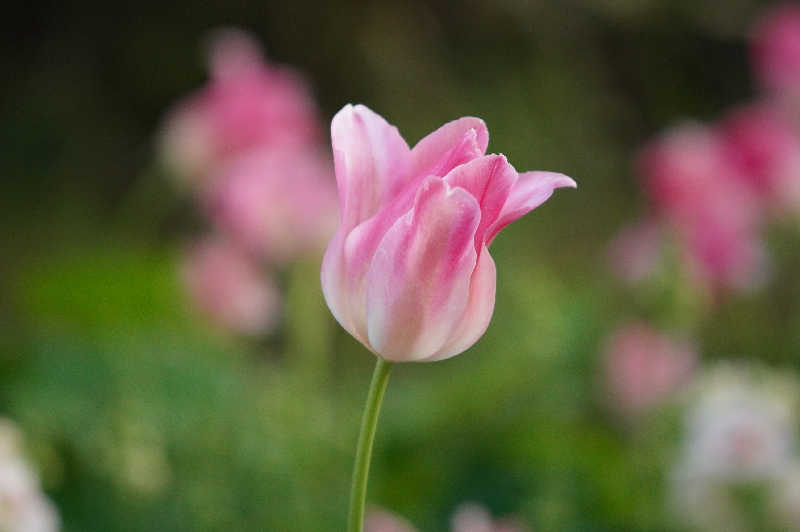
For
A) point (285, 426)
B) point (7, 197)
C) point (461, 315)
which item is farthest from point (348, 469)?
point (7, 197)

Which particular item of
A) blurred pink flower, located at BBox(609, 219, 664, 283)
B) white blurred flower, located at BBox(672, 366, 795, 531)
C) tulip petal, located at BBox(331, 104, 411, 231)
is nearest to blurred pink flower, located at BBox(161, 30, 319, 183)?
blurred pink flower, located at BBox(609, 219, 664, 283)

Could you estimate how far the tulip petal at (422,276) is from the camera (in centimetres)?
38

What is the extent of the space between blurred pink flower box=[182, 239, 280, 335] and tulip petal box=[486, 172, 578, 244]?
2.57 ft

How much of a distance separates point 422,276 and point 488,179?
35 millimetres

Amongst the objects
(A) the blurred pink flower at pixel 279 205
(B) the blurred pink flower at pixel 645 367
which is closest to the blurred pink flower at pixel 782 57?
(B) the blurred pink flower at pixel 645 367

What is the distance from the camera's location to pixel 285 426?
953 millimetres

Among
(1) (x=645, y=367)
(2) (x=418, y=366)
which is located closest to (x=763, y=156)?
(1) (x=645, y=367)

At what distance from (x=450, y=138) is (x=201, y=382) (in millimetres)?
651

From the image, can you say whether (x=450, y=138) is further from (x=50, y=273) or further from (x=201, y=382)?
(x=50, y=273)

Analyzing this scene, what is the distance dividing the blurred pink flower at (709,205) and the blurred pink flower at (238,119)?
1.14 feet

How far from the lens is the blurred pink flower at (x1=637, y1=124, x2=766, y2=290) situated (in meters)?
1.14

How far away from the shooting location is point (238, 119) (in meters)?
1.16

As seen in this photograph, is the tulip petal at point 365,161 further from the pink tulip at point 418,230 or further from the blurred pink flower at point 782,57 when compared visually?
the blurred pink flower at point 782,57

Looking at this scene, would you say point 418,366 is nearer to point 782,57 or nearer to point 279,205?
point 782,57
